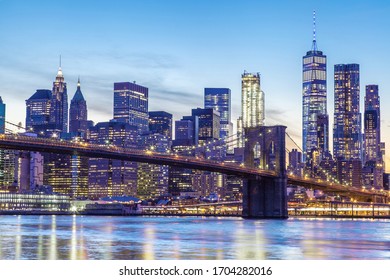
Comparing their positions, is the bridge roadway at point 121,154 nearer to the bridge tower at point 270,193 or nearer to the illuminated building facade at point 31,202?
the bridge tower at point 270,193

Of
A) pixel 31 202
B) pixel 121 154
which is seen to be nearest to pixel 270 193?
pixel 121 154

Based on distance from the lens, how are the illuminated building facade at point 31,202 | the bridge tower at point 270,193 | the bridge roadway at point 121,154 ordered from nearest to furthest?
the bridge roadway at point 121,154
the bridge tower at point 270,193
the illuminated building facade at point 31,202

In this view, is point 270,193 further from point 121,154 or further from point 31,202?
point 31,202

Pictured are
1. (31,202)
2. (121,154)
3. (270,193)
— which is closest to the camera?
(121,154)

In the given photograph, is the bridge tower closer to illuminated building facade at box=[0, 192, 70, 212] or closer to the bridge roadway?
the bridge roadway

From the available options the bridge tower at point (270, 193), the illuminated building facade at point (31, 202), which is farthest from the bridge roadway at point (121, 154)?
the illuminated building facade at point (31, 202)

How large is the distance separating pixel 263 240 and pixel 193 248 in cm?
815

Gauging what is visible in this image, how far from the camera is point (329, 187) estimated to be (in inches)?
3595

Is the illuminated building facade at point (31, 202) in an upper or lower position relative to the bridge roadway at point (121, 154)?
lower

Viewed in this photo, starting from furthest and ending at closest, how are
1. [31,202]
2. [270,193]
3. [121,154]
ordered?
[31,202] → [270,193] → [121,154]

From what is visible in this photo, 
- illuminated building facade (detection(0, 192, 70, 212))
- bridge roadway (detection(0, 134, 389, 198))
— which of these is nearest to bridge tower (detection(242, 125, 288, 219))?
bridge roadway (detection(0, 134, 389, 198))
